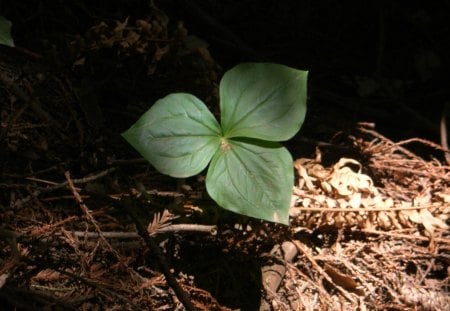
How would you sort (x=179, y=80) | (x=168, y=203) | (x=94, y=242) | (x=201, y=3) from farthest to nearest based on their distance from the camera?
(x=201, y=3) < (x=179, y=80) < (x=168, y=203) < (x=94, y=242)

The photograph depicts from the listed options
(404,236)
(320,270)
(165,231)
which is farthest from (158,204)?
(404,236)

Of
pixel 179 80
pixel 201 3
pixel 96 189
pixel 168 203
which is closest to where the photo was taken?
pixel 96 189

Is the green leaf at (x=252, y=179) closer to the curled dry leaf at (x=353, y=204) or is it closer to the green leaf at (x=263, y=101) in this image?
the green leaf at (x=263, y=101)

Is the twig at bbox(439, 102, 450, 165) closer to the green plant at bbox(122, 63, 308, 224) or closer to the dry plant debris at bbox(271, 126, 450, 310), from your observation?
the dry plant debris at bbox(271, 126, 450, 310)

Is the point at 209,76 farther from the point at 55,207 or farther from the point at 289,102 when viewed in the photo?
the point at 55,207

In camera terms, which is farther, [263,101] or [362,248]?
[362,248]

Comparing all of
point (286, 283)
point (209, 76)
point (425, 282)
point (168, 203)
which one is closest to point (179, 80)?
point (209, 76)

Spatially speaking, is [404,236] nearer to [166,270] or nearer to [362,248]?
[362,248]
